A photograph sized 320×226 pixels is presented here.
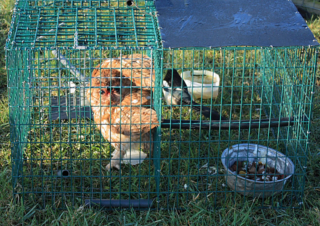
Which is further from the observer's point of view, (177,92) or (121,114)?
(177,92)

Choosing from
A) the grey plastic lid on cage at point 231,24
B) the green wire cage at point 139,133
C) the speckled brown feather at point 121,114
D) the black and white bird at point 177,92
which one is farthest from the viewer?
the black and white bird at point 177,92

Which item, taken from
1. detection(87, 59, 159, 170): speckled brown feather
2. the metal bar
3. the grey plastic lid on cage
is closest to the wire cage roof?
the grey plastic lid on cage

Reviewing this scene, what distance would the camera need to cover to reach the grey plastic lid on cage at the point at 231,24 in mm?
2918

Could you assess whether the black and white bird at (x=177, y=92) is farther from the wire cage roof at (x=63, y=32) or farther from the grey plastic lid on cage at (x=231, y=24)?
the grey plastic lid on cage at (x=231, y=24)

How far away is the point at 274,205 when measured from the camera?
10.9ft

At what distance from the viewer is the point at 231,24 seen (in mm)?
3104

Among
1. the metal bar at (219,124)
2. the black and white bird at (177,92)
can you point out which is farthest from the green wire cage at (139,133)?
the black and white bird at (177,92)

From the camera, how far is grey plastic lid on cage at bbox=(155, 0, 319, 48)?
2.92 m

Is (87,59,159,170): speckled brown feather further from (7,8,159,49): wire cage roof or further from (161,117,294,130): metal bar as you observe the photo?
(7,8,159,49): wire cage roof

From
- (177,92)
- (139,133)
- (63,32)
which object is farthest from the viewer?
(177,92)

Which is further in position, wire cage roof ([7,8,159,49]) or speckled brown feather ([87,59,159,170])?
speckled brown feather ([87,59,159,170])

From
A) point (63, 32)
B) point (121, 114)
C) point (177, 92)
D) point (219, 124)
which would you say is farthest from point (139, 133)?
point (177, 92)

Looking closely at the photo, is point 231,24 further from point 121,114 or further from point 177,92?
point 177,92

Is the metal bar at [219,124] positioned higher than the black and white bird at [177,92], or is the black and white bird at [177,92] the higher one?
the metal bar at [219,124]
